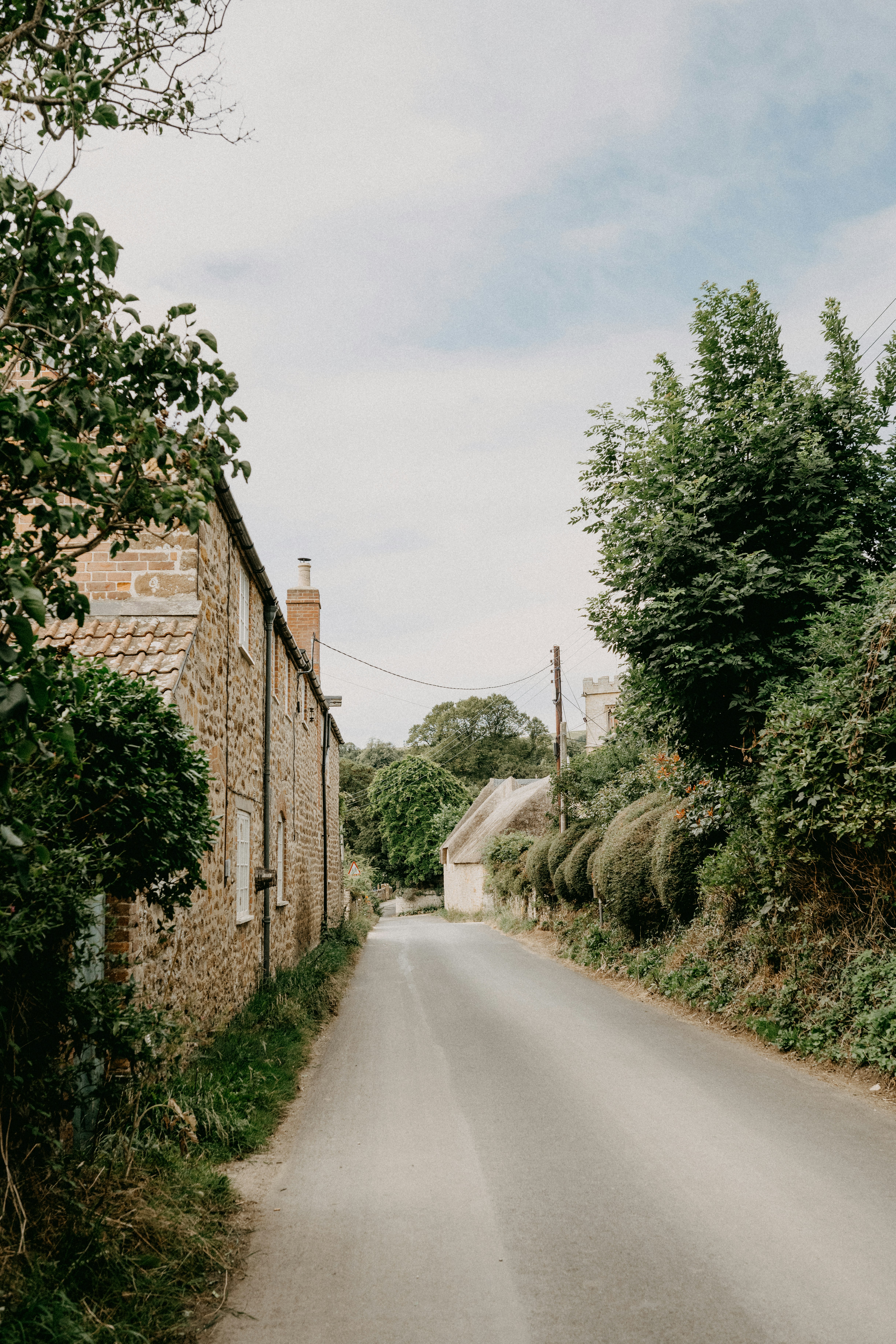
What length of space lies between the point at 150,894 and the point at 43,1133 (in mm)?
1508

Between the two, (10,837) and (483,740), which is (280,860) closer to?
(10,837)

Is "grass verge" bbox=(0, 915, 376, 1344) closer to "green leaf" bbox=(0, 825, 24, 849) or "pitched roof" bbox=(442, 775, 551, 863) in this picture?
"green leaf" bbox=(0, 825, 24, 849)

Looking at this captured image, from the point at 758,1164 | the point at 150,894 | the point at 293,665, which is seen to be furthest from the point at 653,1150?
the point at 293,665

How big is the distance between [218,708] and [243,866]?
280 centimetres

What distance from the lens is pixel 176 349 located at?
440 cm

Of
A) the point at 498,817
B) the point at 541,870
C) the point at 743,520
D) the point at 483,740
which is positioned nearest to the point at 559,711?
the point at 541,870

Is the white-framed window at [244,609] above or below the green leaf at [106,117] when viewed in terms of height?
below

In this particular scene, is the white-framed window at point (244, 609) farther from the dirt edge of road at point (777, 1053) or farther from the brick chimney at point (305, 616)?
the brick chimney at point (305, 616)

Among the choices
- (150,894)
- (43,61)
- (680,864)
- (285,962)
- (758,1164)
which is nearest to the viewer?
(43,61)

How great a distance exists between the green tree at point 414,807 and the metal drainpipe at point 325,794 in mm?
35325

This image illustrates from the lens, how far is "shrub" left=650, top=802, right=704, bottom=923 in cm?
1327

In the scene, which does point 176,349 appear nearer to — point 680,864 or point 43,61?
point 43,61

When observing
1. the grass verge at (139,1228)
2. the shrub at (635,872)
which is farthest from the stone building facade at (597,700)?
the grass verge at (139,1228)

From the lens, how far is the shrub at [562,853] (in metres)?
22.5
